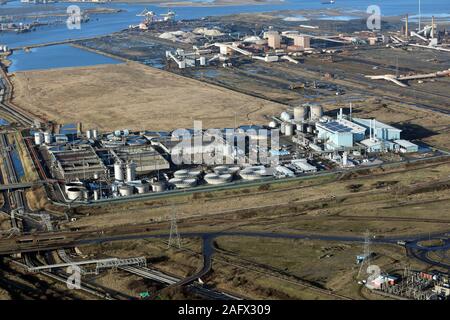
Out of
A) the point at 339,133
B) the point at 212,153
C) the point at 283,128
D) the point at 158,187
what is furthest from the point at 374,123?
the point at 158,187

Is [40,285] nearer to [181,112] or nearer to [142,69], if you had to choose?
[181,112]

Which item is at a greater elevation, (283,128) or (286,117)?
(286,117)

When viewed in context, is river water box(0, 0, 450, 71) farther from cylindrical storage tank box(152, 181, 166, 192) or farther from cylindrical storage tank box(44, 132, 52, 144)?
cylindrical storage tank box(152, 181, 166, 192)

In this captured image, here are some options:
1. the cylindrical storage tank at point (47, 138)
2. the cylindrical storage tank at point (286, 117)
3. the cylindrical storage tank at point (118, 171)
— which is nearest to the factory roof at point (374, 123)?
the cylindrical storage tank at point (286, 117)

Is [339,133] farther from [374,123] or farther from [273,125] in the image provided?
[273,125]

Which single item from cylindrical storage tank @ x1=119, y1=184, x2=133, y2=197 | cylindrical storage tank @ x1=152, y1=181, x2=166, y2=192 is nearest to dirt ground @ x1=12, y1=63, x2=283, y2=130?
cylindrical storage tank @ x1=152, y1=181, x2=166, y2=192

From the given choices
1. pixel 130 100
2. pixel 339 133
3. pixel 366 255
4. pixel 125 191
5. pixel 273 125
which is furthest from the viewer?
pixel 130 100

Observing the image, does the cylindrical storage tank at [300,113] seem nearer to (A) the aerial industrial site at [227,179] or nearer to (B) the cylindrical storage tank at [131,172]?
(A) the aerial industrial site at [227,179]
